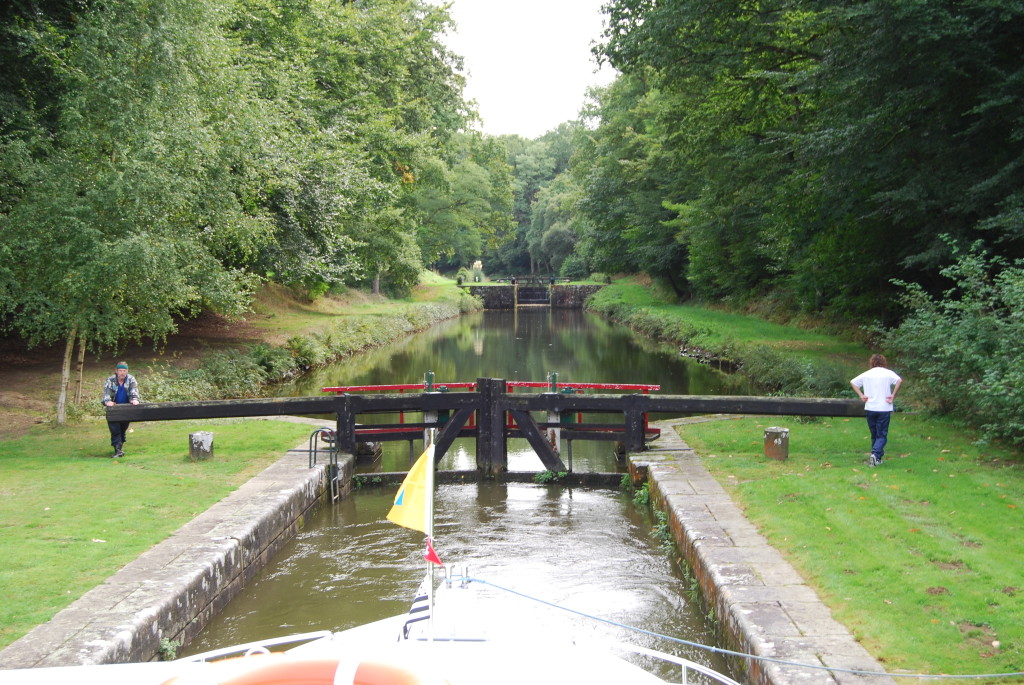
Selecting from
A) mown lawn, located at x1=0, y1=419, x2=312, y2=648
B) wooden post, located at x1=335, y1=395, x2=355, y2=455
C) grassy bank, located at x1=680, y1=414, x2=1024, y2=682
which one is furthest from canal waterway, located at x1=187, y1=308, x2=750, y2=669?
grassy bank, located at x1=680, y1=414, x2=1024, y2=682

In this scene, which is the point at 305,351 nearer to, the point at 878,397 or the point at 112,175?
the point at 112,175

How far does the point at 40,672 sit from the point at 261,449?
394 inches

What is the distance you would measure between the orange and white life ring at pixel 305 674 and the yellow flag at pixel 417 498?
155 centimetres

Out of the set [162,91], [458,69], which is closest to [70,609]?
[162,91]

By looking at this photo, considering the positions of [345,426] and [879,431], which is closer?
[879,431]

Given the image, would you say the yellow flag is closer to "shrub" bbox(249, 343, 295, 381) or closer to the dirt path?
the dirt path

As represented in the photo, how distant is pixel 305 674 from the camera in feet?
13.0

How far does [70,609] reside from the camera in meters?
7.07

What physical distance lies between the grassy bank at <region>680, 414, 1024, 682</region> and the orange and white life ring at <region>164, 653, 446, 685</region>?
3.68 m

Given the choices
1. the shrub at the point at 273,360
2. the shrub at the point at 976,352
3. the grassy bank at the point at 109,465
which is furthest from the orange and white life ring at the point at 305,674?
the shrub at the point at 273,360

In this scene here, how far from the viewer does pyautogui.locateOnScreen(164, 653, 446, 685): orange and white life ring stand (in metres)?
3.85

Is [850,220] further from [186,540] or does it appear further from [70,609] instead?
[70,609]

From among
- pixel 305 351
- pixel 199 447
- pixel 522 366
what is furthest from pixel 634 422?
pixel 522 366

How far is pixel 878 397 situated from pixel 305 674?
961cm
